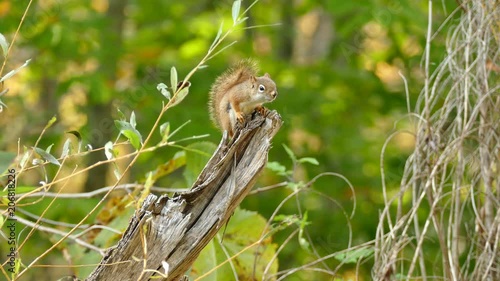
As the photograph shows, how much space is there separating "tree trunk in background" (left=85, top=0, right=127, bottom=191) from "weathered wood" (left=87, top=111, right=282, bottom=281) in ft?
11.6

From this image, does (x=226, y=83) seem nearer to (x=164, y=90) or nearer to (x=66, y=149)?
(x=164, y=90)

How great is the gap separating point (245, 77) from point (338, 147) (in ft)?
14.5

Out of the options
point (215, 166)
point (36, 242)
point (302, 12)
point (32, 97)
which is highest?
point (215, 166)

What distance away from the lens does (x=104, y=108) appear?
629cm

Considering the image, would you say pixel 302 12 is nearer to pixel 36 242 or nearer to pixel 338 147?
pixel 338 147

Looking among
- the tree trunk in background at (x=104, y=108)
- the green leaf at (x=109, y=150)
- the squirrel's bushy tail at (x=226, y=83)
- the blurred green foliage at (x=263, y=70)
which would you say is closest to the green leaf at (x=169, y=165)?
the squirrel's bushy tail at (x=226, y=83)

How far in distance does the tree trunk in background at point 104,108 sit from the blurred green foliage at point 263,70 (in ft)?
0.04

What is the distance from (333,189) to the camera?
6.51m

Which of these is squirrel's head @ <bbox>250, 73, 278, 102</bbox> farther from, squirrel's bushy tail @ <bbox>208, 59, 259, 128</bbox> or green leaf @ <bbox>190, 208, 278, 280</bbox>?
Answer: green leaf @ <bbox>190, 208, 278, 280</bbox>

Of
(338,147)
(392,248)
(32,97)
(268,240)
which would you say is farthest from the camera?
(32,97)

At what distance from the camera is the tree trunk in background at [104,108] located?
585 centimetres

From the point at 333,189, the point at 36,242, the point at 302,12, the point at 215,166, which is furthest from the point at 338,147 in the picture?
the point at 215,166

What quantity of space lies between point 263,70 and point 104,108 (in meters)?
1.48

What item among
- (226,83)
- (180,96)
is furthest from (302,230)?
(180,96)
